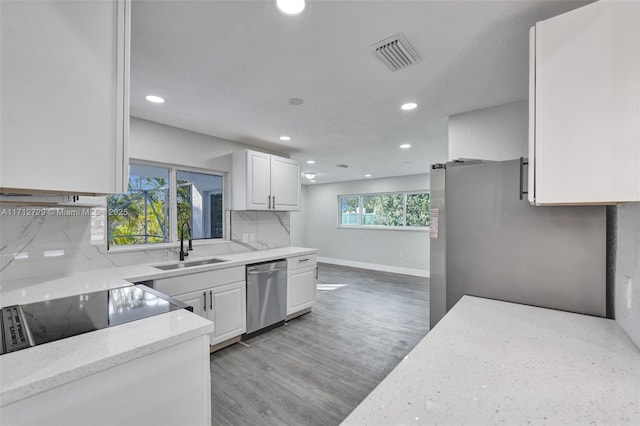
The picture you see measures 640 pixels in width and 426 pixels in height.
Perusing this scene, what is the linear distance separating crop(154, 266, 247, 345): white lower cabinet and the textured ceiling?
5.36 feet

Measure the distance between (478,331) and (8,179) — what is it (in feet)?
5.64

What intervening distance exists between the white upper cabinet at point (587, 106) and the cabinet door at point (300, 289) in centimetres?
297

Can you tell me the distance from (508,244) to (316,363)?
6.55 ft

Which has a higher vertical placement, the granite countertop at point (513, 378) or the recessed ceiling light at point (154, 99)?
the recessed ceiling light at point (154, 99)

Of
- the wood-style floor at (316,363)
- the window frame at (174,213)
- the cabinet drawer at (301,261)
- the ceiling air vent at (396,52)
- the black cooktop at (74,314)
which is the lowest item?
the wood-style floor at (316,363)

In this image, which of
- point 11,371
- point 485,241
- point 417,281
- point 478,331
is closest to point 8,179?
point 11,371

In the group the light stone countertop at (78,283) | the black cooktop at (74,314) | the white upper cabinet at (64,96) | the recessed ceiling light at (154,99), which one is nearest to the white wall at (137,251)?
the light stone countertop at (78,283)

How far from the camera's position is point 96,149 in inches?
33.1

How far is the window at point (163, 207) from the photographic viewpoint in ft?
9.28

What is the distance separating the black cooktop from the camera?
1088 mm

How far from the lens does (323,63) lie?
185cm

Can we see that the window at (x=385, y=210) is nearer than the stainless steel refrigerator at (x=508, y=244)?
No

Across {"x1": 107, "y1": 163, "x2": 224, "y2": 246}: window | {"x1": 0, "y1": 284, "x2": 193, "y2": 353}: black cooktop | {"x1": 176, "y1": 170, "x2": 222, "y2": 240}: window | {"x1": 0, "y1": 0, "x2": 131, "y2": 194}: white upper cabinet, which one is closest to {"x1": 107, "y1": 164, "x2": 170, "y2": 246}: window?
{"x1": 107, "y1": 163, "x2": 224, "y2": 246}: window

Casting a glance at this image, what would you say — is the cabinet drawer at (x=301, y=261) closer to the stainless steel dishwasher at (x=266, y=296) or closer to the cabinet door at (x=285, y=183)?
the stainless steel dishwasher at (x=266, y=296)
